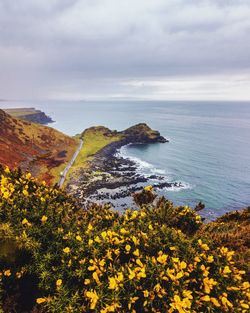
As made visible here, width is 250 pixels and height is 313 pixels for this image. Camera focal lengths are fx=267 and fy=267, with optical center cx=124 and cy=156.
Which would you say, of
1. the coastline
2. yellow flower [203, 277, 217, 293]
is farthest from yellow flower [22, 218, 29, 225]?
the coastline

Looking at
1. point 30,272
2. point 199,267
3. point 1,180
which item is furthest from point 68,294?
point 1,180

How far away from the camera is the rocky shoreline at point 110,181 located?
63859mm

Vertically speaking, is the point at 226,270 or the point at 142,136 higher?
the point at 226,270

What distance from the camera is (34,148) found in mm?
94062

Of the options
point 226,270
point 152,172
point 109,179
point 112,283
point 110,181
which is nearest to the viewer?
point 112,283

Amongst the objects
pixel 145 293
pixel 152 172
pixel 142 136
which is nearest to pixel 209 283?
pixel 145 293

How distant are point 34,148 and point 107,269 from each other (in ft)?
300

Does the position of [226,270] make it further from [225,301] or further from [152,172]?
[152,172]

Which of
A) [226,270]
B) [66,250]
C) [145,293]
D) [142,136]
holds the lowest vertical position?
[142,136]

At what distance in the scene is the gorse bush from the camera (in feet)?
25.3

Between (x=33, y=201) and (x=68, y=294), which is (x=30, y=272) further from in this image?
(x=33, y=201)

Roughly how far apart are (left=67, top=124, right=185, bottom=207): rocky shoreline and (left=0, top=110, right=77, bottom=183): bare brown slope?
8280 mm

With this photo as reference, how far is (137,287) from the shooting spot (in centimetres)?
774

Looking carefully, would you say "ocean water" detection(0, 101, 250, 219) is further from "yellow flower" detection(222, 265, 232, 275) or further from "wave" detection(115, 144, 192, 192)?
"yellow flower" detection(222, 265, 232, 275)
